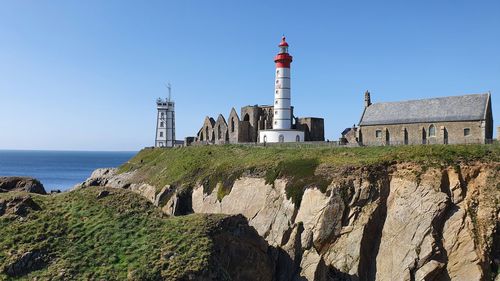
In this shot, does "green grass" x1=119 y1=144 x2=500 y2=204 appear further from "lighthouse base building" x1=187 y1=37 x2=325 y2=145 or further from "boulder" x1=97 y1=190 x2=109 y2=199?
"boulder" x1=97 y1=190 x2=109 y2=199

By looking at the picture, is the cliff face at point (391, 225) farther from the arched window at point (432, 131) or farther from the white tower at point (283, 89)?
the white tower at point (283, 89)

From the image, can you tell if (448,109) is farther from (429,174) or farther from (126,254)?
(126,254)

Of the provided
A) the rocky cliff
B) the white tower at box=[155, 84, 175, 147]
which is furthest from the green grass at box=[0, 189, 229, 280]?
the white tower at box=[155, 84, 175, 147]

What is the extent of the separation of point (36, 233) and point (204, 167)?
96.0 ft

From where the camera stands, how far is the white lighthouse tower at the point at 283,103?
6500 cm

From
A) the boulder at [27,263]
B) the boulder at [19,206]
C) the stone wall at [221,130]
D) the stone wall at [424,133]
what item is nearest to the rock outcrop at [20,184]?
the boulder at [19,206]

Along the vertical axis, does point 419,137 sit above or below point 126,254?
above

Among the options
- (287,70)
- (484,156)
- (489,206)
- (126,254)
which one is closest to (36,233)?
(126,254)

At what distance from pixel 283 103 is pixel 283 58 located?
6369 mm

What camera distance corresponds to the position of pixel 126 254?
2559cm

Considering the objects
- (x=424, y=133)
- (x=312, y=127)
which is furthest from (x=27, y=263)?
(x=312, y=127)

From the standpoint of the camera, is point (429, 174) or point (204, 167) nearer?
point (429, 174)

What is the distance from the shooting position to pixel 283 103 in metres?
65.4

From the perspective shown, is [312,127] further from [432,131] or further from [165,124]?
[165,124]
